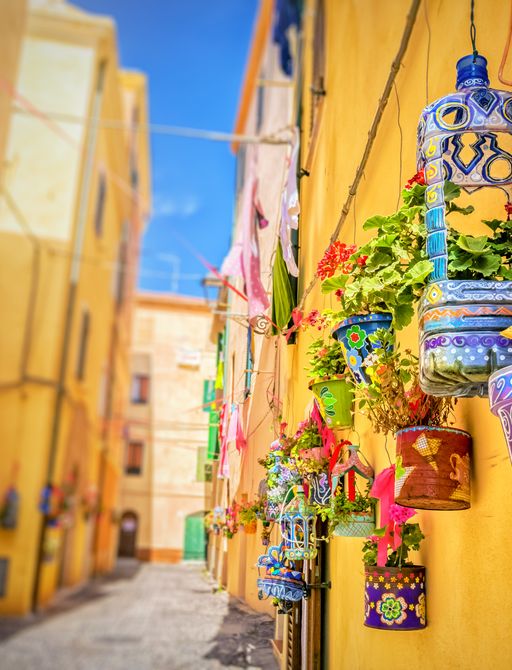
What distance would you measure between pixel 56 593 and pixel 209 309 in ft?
3.04

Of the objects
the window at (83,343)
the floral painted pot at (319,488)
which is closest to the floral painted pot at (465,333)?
the floral painted pot at (319,488)

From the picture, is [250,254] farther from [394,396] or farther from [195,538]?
[394,396]

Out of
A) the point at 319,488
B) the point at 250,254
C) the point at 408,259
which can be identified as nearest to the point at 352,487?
the point at 319,488

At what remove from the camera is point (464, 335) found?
74 cm

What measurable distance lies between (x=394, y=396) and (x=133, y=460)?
2.65 ft

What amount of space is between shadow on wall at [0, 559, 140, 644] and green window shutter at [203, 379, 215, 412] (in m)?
0.49

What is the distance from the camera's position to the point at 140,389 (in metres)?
1.82

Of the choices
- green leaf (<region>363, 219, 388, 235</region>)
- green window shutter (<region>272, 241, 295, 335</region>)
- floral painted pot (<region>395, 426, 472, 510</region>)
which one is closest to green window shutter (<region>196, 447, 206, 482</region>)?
green window shutter (<region>272, 241, 295, 335</region>)

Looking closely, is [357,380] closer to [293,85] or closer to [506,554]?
[506,554]

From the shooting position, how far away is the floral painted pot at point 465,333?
73 cm

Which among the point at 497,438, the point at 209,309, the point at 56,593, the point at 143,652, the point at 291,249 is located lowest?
the point at 143,652

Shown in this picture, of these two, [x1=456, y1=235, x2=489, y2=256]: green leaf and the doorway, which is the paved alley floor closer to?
the doorway

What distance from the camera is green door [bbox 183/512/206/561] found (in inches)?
69.7

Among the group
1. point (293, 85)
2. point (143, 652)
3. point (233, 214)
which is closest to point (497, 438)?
point (143, 652)
